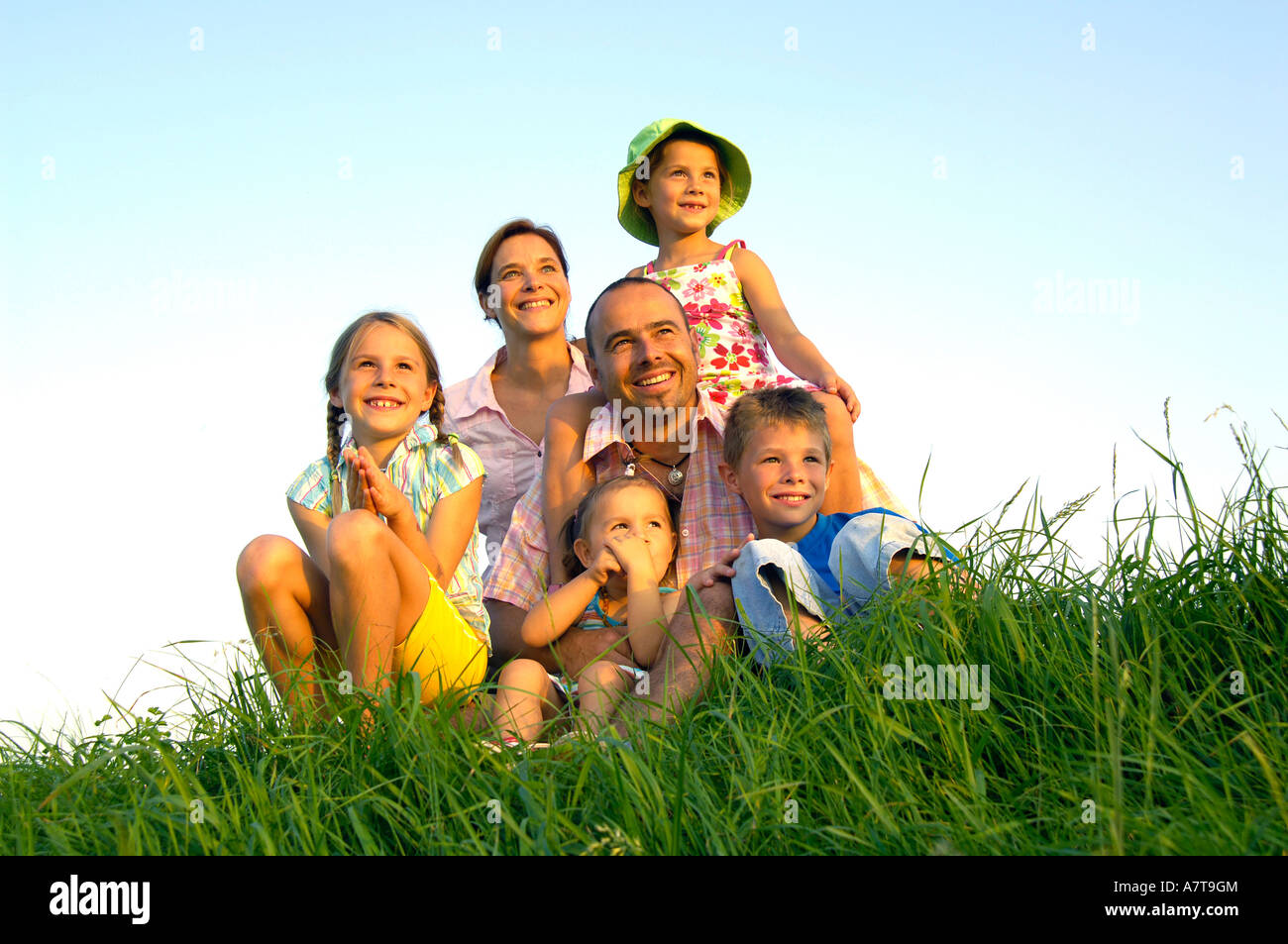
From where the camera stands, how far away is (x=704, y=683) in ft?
9.40

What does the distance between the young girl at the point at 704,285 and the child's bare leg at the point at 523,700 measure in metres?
0.97

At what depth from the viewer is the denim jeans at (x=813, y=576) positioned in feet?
9.71

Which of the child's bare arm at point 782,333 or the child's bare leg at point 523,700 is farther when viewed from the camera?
the child's bare arm at point 782,333

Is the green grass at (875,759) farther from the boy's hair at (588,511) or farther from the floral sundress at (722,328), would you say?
the floral sundress at (722,328)

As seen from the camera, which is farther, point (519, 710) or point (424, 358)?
point (424, 358)

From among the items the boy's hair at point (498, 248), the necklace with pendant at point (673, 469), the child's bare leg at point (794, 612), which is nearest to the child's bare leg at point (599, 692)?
the child's bare leg at point (794, 612)

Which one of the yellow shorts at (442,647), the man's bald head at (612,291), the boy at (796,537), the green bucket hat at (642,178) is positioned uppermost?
the green bucket hat at (642,178)

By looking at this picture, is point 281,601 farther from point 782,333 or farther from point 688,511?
point 782,333

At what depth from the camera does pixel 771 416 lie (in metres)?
3.61

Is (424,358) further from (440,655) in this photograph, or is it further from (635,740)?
(635,740)

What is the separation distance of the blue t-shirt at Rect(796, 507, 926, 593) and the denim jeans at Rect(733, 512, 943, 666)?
5 centimetres

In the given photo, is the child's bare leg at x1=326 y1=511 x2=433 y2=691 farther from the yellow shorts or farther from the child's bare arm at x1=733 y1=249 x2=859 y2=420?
the child's bare arm at x1=733 y1=249 x2=859 y2=420

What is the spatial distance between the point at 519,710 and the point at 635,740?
69cm
